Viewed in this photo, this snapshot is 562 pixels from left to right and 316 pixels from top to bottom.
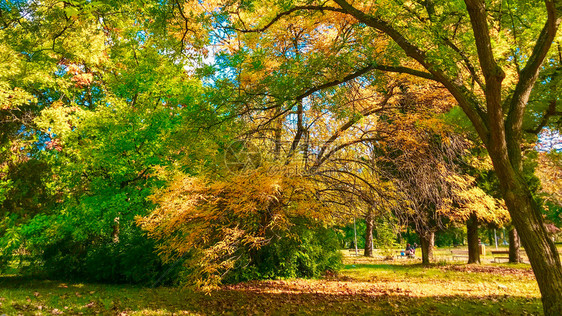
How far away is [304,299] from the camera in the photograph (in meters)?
8.76

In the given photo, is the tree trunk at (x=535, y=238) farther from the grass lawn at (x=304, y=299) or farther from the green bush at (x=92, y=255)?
the green bush at (x=92, y=255)

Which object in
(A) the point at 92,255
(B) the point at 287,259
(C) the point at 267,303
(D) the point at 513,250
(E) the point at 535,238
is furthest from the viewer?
(D) the point at 513,250

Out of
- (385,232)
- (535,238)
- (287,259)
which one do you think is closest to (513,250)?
(385,232)

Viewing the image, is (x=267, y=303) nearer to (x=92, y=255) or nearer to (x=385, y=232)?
(x=385, y=232)

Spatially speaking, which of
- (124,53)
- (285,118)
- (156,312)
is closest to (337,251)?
(285,118)

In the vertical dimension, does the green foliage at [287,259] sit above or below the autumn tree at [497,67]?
below

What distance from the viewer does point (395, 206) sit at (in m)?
9.21

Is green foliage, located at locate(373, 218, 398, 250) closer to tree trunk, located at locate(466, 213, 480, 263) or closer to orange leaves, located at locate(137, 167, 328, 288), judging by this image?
orange leaves, located at locate(137, 167, 328, 288)

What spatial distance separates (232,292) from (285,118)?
18.4ft

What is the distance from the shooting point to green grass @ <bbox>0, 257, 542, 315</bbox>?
7.29 meters

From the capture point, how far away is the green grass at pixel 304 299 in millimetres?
7285

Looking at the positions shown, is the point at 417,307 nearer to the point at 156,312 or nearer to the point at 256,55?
the point at 156,312

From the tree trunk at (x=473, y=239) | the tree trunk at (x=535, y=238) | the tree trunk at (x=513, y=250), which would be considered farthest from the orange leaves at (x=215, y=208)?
the tree trunk at (x=513, y=250)

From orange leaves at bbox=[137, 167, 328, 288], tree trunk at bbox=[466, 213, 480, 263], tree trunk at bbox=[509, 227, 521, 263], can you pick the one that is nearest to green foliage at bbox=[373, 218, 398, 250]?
orange leaves at bbox=[137, 167, 328, 288]
